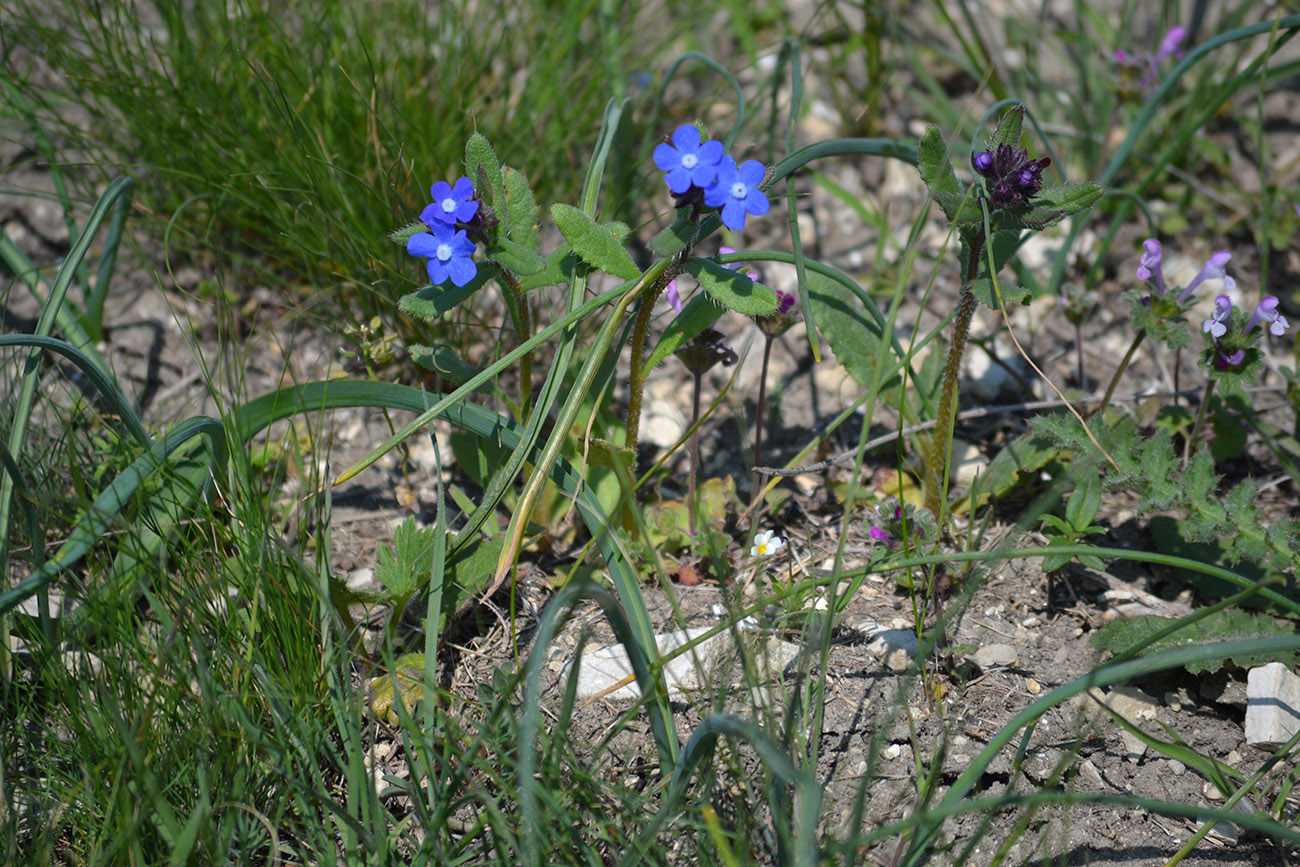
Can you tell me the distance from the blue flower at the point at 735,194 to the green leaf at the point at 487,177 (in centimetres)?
43

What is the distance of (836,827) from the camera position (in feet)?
5.43

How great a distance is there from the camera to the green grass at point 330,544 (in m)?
1.50

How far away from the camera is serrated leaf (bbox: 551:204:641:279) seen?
5.82ft

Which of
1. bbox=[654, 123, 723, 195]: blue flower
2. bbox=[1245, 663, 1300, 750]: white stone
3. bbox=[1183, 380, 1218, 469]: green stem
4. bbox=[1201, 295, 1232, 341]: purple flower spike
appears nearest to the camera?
bbox=[654, 123, 723, 195]: blue flower

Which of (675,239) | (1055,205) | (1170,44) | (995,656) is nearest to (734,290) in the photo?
(675,239)

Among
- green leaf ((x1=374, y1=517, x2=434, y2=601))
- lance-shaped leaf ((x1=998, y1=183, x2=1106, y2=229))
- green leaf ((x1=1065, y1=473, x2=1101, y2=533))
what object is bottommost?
green leaf ((x1=374, y1=517, x2=434, y2=601))

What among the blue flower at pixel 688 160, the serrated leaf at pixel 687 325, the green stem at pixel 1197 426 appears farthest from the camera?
the green stem at pixel 1197 426

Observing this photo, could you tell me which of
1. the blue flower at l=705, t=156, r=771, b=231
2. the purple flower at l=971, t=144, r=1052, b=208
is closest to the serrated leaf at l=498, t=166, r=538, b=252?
the blue flower at l=705, t=156, r=771, b=231

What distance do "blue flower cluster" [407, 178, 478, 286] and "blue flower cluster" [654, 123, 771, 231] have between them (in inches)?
14.2

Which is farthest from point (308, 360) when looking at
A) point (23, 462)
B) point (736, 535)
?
point (736, 535)

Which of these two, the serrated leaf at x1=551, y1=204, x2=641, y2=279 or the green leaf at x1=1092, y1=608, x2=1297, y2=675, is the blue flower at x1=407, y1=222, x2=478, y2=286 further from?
the green leaf at x1=1092, y1=608, x2=1297, y2=675

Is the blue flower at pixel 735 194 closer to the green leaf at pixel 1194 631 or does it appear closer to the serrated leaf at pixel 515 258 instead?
the serrated leaf at pixel 515 258

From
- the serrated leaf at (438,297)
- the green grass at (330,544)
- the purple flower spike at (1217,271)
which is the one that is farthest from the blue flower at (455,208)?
the purple flower spike at (1217,271)

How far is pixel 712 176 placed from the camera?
164 cm
